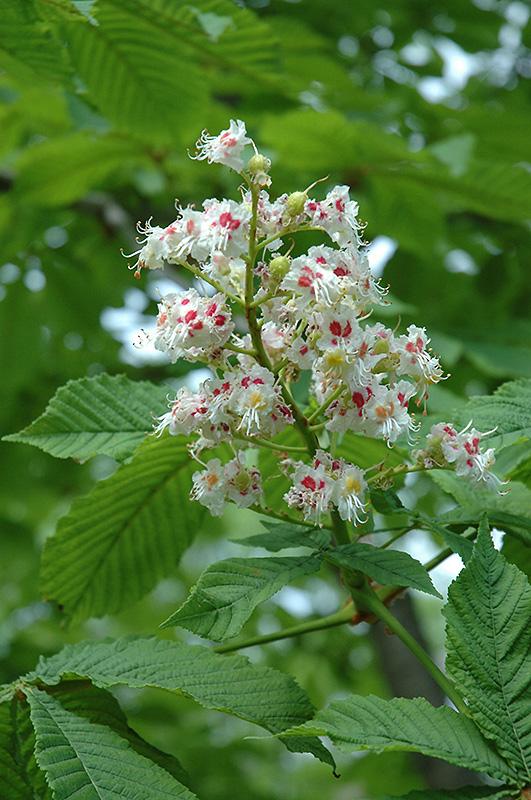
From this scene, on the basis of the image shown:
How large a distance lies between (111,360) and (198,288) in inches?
74.1

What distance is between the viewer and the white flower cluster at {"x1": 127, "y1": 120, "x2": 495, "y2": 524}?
1011mm

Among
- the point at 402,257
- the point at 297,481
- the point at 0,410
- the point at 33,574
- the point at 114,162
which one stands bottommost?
the point at 33,574

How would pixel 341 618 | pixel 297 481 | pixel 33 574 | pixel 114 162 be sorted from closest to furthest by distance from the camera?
pixel 297 481 → pixel 341 618 → pixel 114 162 → pixel 33 574

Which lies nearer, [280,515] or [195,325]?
[195,325]

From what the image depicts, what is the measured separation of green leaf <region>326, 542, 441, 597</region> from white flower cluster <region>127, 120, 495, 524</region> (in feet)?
0.15

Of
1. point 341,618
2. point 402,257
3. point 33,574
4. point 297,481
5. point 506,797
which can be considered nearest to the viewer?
point 506,797

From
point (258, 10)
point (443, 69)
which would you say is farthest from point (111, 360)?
point (443, 69)

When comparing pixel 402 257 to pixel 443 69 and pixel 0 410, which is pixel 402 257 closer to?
pixel 443 69

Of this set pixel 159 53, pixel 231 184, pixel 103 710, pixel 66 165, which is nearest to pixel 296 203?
pixel 103 710

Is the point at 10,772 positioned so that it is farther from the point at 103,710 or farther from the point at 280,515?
the point at 280,515

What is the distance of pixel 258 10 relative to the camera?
3.07 meters

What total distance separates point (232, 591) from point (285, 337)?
0.28 meters

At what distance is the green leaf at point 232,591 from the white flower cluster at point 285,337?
0.07 metres

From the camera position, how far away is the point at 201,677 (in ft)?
3.62
